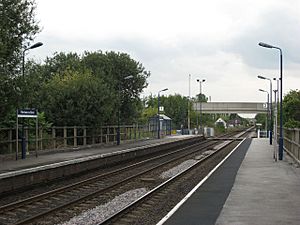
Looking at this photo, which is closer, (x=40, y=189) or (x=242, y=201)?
(x=242, y=201)

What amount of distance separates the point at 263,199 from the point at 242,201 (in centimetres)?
77

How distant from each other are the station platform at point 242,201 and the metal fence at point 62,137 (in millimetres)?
11302

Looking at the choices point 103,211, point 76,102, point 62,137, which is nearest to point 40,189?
point 103,211

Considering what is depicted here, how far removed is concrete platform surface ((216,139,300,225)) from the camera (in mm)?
10328

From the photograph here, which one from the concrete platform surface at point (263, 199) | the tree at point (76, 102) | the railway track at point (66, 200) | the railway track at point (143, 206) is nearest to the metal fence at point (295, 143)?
the concrete platform surface at point (263, 199)

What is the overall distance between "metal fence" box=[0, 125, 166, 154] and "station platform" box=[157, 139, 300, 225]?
1130 centimetres

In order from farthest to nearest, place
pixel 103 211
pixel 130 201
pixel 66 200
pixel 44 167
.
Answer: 1. pixel 44 167
2. pixel 66 200
3. pixel 130 201
4. pixel 103 211

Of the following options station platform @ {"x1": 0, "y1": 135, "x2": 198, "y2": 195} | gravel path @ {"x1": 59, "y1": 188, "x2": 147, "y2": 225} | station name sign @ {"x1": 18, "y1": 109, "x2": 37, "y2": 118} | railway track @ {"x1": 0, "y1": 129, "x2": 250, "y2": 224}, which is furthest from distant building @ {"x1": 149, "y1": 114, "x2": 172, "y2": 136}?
gravel path @ {"x1": 59, "y1": 188, "x2": 147, "y2": 225}

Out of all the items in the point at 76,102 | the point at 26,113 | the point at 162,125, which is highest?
the point at 76,102

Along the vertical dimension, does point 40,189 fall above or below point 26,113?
below

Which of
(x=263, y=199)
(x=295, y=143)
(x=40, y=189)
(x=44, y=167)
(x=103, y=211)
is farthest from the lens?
(x=295, y=143)

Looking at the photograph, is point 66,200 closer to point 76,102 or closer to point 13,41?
point 13,41

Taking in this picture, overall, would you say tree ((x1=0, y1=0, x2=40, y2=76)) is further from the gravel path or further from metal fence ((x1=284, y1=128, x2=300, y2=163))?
metal fence ((x1=284, y1=128, x2=300, y2=163))

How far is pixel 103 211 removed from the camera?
12625mm
